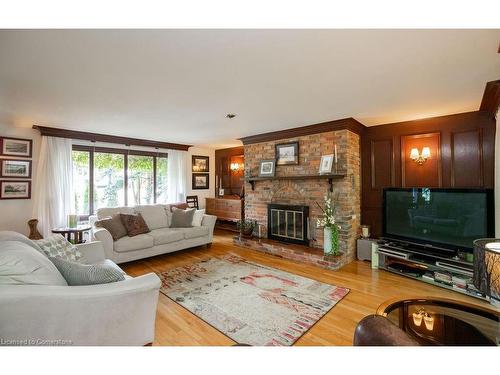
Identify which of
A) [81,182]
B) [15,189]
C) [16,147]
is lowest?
[15,189]

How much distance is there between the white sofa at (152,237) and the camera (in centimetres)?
344

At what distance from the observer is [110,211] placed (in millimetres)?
3998

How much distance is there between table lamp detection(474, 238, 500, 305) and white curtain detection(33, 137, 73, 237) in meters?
5.56

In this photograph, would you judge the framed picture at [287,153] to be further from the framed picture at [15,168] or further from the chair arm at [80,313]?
the framed picture at [15,168]

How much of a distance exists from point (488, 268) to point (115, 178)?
19.2 feet

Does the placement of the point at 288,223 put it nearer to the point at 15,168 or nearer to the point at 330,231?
the point at 330,231

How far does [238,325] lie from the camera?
208 centimetres

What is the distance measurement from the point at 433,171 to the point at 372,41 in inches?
111

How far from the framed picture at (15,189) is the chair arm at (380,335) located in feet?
17.7

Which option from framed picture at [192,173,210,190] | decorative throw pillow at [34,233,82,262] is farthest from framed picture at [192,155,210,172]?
decorative throw pillow at [34,233,82,262]

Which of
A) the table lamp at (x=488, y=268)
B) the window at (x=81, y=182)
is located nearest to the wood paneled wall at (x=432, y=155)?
the table lamp at (x=488, y=268)

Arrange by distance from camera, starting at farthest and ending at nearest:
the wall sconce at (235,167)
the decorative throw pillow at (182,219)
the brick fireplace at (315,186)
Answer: the wall sconce at (235,167)
the decorative throw pillow at (182,219)
the brick fireplace at (315,186)

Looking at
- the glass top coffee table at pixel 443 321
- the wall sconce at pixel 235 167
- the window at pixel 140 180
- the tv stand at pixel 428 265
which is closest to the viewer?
the glass top coffee table at pixel 443 321

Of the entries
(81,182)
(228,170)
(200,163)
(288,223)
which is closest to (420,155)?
(288,223)
